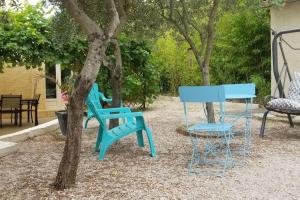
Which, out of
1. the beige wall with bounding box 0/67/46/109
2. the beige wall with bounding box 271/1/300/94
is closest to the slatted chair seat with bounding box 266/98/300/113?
the beige wall with bounding box 271/1/300/94

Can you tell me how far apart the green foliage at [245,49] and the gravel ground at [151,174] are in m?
6.46

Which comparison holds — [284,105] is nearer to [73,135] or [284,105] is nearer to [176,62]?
[73,135]

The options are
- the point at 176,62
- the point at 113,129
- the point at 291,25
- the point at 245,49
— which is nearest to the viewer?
the point at 113,129

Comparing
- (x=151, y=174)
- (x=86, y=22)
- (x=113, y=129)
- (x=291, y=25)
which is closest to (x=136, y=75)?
(x=291, y=25)

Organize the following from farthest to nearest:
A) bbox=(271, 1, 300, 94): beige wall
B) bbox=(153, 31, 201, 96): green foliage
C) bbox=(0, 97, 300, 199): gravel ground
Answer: bbox=(153, 31, 201, 96): green foliage < bbox=(271, 1, 300, 94): beige wall < bbox=(0, 97, 300, 199): gravel ground

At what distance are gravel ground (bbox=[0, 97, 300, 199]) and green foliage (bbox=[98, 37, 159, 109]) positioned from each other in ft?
16.1

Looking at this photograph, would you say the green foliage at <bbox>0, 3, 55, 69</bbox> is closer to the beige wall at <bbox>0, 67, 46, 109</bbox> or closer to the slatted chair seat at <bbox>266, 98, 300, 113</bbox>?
the beige wall at <bbox>0, 67, 46, 109</bbox>

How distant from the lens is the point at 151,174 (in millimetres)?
4352

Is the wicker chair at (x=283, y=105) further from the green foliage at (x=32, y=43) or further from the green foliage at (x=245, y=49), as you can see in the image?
the green foliage at (x=245, y=49)

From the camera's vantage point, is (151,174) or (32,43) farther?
(32,43)

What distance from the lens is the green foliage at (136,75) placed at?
444 inches

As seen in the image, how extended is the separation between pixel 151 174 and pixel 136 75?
785 cm

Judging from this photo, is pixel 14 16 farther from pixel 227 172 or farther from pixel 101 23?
pixel 227 172

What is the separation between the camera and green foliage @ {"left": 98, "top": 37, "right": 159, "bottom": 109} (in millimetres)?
11273
